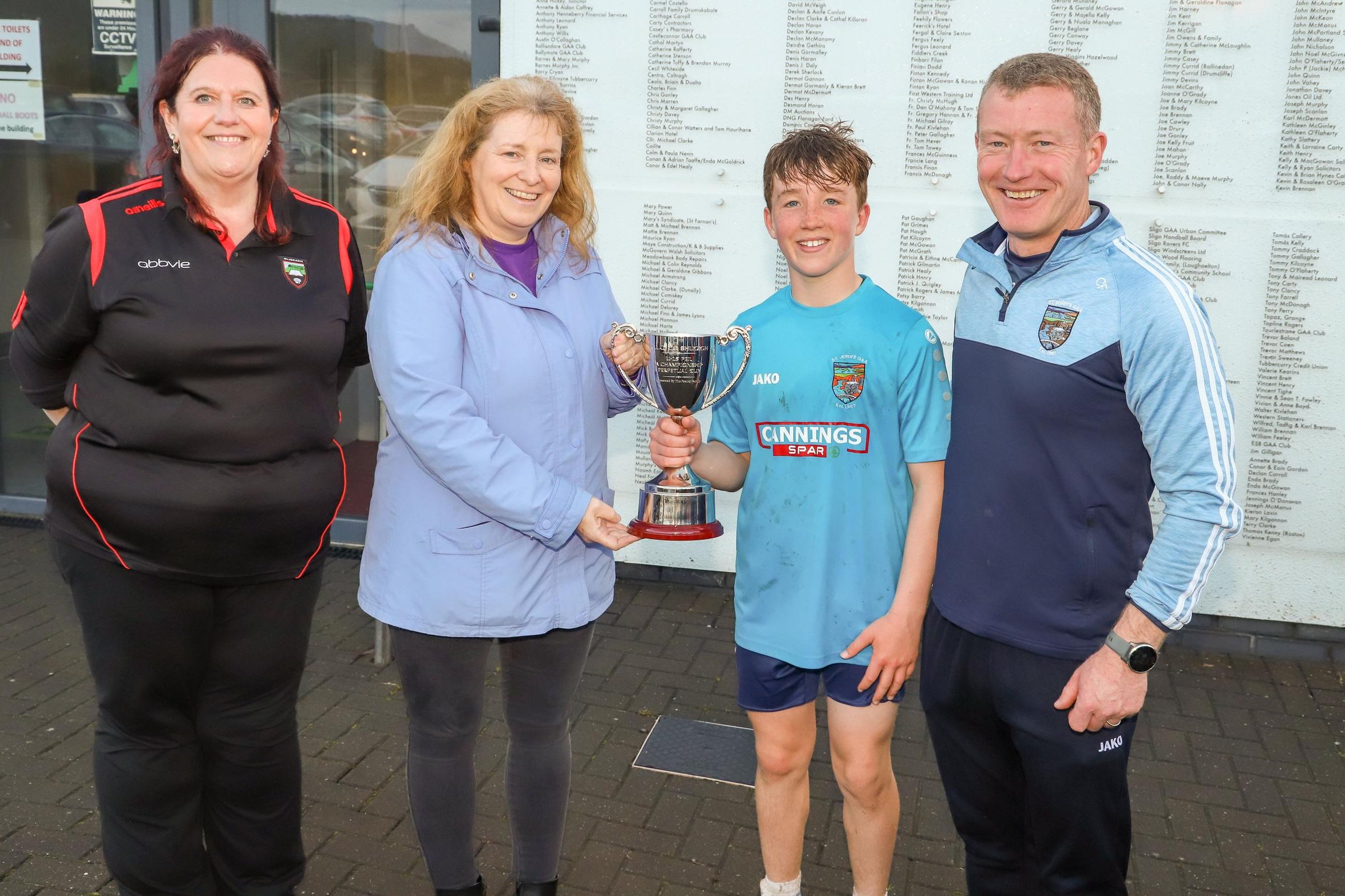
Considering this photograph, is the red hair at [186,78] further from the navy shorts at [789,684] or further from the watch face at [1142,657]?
the watch face at [1142,657]

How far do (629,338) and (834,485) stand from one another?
22.7 inches

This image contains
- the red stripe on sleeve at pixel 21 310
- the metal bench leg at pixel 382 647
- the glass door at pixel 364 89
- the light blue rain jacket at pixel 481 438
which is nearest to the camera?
the light blue rain jacket at pixel 481 438

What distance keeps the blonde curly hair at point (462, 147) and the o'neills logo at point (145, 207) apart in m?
0.49

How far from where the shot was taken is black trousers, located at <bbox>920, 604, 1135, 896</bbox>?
7.64 feet

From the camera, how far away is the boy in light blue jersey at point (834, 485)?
2598 millimetres

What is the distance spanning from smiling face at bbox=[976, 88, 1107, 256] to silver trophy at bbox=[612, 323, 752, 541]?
0.68 metres

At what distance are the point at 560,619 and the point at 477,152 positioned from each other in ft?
3.53

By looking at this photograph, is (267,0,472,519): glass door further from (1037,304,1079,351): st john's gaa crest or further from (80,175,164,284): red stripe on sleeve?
(1037,304,1079,351): st john's gaa crest

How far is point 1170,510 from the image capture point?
2141 millimetres

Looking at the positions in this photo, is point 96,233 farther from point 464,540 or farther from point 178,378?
point 464,540

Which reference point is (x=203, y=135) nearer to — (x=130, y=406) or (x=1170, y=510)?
(x=130, y=406)

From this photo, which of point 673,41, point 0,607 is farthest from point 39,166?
point 673,41

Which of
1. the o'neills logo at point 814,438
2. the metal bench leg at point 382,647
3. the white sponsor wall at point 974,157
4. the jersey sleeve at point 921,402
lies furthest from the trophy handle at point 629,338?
the white sponsor wall at point 974,157

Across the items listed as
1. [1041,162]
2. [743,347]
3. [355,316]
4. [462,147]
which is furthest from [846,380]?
[355,316]
